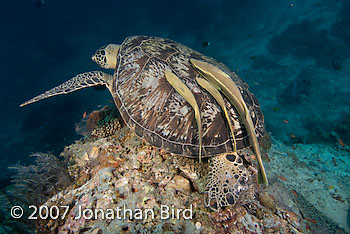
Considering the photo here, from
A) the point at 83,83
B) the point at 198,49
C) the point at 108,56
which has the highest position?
the point at 198,49

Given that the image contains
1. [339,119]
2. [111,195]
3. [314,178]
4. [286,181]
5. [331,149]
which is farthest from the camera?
[339,119]

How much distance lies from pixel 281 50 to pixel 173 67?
19.9 metres

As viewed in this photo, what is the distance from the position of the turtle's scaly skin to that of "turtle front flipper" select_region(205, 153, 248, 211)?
8.1 inches

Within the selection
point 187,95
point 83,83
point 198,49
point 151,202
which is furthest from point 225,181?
point 198,49

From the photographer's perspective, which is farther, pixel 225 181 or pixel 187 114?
pixel 187 114

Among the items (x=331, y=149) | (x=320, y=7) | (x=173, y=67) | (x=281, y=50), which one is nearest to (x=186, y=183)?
(x=173, y=67)

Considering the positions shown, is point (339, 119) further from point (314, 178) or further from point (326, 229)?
point (326, 229)

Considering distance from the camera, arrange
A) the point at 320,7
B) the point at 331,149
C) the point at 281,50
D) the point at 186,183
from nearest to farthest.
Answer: the point at 186,183
the point at 331,149
the point at 281,50
the point at 320,7

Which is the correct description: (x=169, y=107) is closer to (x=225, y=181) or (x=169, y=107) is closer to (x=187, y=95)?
(x=187, y=95)

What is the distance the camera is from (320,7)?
952 inches

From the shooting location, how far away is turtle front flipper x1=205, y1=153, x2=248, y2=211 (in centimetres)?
212

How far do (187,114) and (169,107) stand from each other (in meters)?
0.30

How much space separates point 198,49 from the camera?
22.2 metres

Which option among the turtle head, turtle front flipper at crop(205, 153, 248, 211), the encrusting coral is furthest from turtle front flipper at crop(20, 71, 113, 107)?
turtle front flipper at crop(205, 153, 248, 211)
